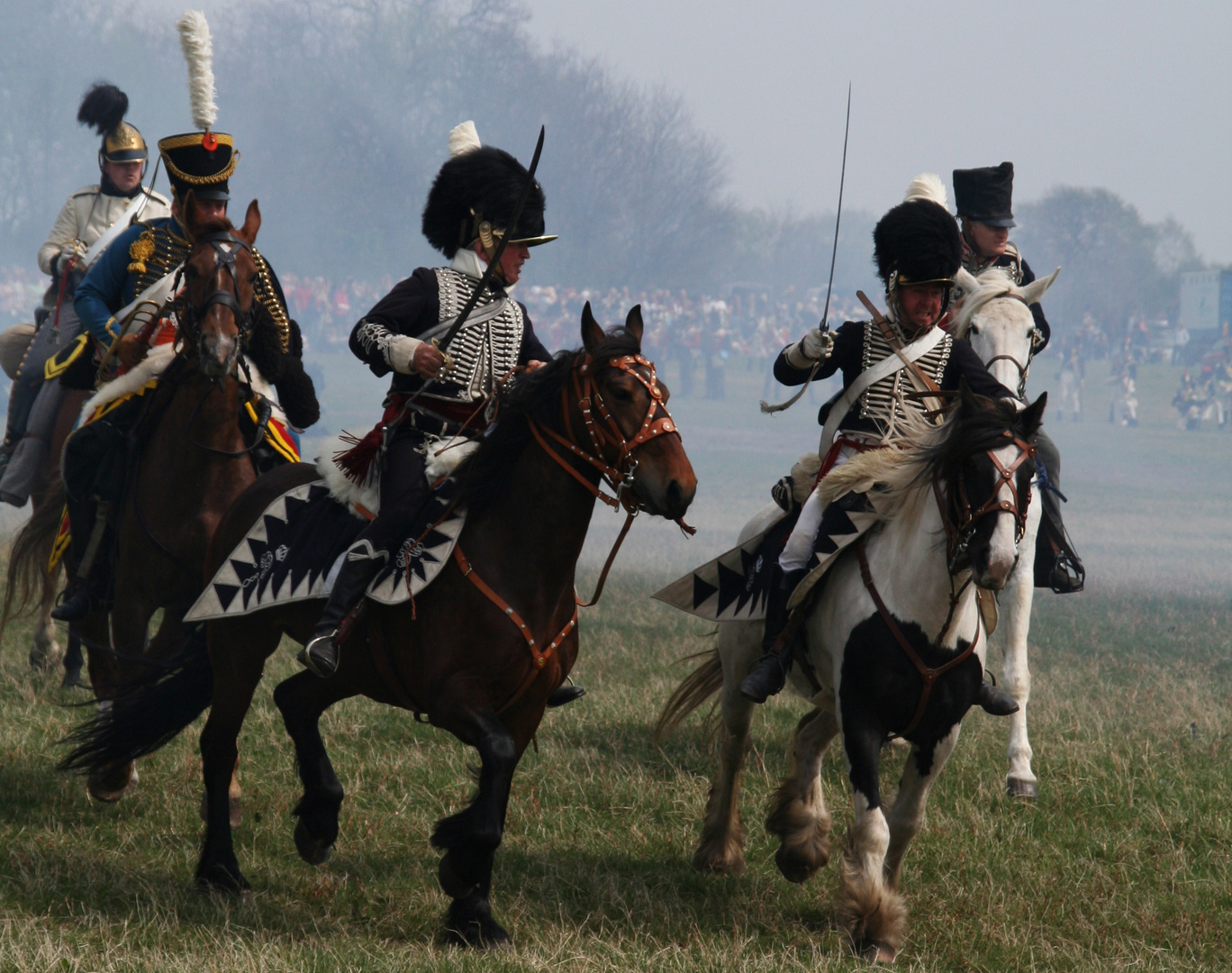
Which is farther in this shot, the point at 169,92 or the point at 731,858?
the point at 169,92

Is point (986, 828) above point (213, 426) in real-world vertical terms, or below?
below

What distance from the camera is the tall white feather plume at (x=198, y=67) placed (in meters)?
8.07

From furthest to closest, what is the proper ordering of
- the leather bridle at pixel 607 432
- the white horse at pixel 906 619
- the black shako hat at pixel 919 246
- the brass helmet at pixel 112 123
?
1. the brass helmet at pixel 112 123
2. the black shako hat at pixel 919 246
3. the white horse at pixel 906 619
4. the leather bridle at pixel 607 432

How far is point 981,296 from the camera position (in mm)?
8391

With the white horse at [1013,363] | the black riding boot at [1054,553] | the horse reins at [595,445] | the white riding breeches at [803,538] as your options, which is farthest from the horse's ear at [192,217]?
the black riding boot at [1054,553]

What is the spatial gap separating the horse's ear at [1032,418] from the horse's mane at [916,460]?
34 mm

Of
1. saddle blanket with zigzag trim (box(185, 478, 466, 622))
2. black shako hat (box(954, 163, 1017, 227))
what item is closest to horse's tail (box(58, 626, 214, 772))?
saddle blanket with zigzag trim (box(185, 478, 466, 622))

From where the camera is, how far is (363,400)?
60250mm

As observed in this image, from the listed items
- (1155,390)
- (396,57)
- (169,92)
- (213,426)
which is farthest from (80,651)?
(169,92)

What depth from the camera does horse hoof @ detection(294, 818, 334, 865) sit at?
6.48 metres

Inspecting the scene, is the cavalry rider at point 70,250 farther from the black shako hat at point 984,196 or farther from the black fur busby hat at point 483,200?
the black shako hat at point 984,196

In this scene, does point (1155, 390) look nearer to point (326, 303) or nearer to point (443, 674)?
point (326, 303)

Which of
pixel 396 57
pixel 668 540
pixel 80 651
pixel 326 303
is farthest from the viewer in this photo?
pixel 396 57

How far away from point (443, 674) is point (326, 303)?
67.6m
